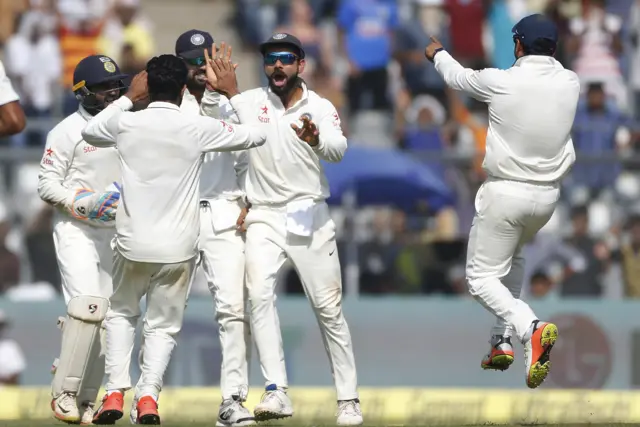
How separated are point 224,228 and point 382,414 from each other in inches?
151

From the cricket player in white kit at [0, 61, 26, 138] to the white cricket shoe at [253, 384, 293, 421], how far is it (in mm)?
2323

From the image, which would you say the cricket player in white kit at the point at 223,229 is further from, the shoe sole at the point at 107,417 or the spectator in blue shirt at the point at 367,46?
the spectator in blue shirt at the point at 367,46

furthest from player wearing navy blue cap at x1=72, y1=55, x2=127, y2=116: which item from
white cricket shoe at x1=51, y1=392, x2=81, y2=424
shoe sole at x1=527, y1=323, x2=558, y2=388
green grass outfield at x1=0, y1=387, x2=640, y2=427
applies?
green grass outfield at x1=0, y1=387, x2=640, y2=427

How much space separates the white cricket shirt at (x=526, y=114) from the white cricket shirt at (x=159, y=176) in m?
1.88

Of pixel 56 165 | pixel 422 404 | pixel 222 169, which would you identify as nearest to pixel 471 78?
pixel 222 169

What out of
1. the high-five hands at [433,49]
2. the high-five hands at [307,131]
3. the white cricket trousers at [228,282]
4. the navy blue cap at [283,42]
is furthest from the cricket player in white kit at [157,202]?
the high-five hands at [433,49]

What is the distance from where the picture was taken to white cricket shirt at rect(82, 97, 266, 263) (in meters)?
9.45


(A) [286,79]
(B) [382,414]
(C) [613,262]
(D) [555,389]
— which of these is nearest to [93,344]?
(A) [286,79]

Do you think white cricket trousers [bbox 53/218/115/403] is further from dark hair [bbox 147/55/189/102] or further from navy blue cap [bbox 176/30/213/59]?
dark hair [bbox 147/55/189/102]

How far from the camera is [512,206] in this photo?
1025 centimetres

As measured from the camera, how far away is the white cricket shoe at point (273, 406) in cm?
999

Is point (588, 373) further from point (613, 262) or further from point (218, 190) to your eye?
point (218, 190)

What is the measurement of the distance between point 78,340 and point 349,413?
1874mm

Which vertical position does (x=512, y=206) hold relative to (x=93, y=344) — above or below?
above
